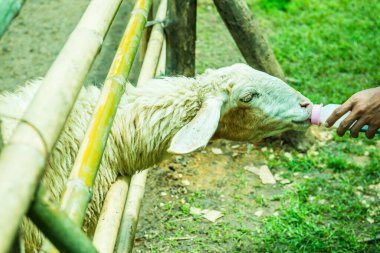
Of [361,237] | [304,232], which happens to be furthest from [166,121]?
[361,237]

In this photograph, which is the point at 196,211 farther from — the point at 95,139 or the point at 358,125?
the point at 95,139

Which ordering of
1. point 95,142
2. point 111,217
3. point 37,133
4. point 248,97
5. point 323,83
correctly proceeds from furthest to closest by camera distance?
point 323,83 → point 248,97 → point 111,217 → point 95,142 → point 37,133

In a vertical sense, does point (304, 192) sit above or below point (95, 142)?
below

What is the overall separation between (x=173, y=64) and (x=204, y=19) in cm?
234

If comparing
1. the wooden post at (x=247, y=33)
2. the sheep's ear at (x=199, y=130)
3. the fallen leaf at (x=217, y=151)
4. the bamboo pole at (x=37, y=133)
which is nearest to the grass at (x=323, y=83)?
the fallen leaf at (x=217, y=151)

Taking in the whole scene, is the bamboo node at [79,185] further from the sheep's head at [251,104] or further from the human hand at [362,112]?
the human hand at [362,112]

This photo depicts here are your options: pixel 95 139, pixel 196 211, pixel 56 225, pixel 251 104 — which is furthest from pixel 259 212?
pixel 56 225

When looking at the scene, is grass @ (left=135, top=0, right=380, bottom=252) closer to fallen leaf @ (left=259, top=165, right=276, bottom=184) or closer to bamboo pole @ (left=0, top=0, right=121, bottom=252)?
fallen leaf @ (left=259, top=165, right=276, bottom=184)

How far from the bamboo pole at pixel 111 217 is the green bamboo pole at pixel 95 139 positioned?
1.79 ft

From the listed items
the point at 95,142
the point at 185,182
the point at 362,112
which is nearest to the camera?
the point at 95,142

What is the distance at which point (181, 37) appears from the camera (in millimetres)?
4109

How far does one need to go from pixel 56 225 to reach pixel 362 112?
6.17 feet

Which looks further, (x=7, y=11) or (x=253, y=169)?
(x=253, y=169)

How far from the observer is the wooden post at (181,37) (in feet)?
13.1
